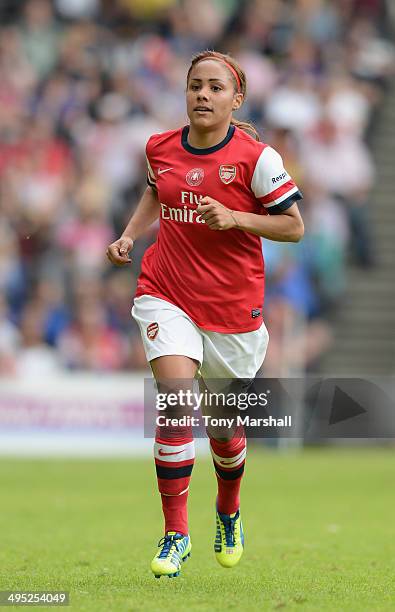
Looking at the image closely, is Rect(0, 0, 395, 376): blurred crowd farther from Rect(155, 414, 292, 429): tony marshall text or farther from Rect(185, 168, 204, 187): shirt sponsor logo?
Rect(185, 168, 204, 187): shirt sponsor logo

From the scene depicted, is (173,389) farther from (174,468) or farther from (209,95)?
(209,95)

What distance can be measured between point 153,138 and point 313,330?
11.0 meters

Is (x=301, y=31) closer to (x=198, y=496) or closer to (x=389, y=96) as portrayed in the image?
(x=389, y=96)

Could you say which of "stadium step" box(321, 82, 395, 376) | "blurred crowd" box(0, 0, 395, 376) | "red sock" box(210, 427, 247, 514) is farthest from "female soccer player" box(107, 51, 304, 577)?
"stadium step" box(321, 82, 395, 376)

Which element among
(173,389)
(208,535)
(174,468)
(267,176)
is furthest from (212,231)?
(208,535)

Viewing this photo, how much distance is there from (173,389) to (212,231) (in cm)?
87

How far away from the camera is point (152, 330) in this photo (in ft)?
23.4

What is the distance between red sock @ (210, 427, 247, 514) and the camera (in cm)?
752

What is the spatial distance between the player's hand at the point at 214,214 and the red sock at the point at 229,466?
134 cm

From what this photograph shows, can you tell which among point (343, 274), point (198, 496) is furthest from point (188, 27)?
point (198, 496)

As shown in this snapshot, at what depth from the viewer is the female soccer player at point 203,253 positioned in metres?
7.05

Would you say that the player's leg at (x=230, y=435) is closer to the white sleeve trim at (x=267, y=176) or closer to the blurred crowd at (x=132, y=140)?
the white sleeve trim at (x=267, y=176)

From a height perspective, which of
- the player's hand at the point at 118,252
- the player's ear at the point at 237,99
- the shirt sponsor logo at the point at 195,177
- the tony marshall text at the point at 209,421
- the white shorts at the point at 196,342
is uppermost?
the player's ear at the point at 237,99

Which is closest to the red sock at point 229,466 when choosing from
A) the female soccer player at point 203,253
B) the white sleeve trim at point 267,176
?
the female soccer player at point 203,253
